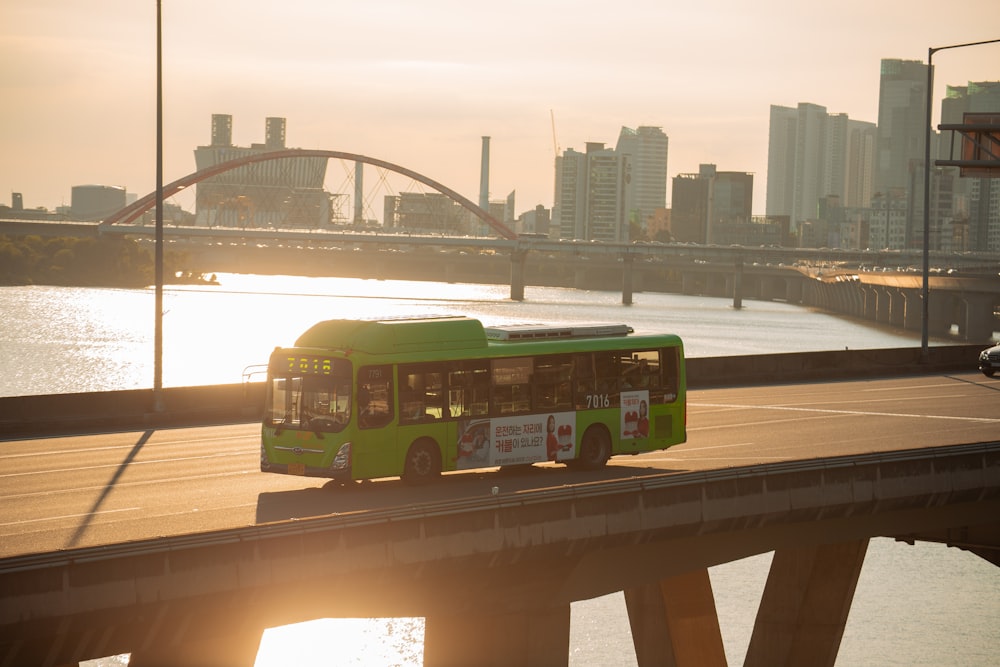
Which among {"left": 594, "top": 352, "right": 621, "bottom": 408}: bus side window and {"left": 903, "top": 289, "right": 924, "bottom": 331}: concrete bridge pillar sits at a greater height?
{"left": 594, "top": 352, "right": 621, "bottom": 408}: bus side window

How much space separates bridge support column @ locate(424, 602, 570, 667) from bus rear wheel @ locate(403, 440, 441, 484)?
438cm

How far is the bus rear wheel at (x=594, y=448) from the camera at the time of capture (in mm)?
27609

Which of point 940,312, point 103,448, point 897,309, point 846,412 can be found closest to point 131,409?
point 103,448

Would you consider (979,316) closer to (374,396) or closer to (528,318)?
(528,318)

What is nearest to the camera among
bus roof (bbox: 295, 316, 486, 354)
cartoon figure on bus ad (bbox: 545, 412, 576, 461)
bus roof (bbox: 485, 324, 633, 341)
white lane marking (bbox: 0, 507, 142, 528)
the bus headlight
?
white lane marking (bbox: 0, 507, 142, 528)

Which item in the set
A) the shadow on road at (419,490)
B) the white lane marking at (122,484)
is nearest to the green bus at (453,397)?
the shadow on road at (419,490)

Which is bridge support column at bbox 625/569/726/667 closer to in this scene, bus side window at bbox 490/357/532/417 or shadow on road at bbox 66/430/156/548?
bus side window at bbox 490/357/532/417

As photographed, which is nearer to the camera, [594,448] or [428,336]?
[428,336]

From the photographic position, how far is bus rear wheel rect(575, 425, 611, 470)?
2761 centimetres

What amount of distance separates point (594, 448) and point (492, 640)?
26.2ft

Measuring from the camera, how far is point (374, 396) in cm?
2392

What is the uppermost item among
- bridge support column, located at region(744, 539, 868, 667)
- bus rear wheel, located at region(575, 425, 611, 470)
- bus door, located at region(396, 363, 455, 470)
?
bus door, located at region(396, 363, 455, 470)

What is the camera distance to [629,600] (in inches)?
1065

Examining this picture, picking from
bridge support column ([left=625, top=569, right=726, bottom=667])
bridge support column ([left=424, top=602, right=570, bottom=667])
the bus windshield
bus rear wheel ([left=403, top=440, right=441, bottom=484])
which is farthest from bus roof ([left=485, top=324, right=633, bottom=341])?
bridge support column ([left=424, top=602, right=570, bottom=667])
